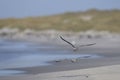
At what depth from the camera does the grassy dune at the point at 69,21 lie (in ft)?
293

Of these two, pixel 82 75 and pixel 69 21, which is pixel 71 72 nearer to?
pixel 82 75

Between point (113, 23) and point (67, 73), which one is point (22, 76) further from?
point (113, 23)

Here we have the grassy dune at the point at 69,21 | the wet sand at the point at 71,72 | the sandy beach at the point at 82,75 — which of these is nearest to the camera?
the sandy beach at the point at 82,75

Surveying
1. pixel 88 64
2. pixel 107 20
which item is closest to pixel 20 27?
pixel 107 20

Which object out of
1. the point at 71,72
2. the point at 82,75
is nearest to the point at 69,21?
the point at 71,72

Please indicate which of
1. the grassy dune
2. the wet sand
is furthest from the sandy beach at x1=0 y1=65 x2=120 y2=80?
the grassy dune

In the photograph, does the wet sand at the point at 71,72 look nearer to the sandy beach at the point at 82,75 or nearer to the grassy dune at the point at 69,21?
the sandy beach at the point at 82,75

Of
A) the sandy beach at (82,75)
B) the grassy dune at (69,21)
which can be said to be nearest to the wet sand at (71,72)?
the sandy beach at (82,75)

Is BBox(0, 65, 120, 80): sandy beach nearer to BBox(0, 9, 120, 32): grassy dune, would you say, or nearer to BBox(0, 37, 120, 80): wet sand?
BBox(0, 37, 120, 80): wet sand

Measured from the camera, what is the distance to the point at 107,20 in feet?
307

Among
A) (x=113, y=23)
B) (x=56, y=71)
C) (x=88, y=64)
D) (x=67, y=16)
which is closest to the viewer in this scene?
(x=56, y=71)

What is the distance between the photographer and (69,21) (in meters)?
101

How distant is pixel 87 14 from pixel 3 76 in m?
96.3

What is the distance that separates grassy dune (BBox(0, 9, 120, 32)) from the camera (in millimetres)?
89312
